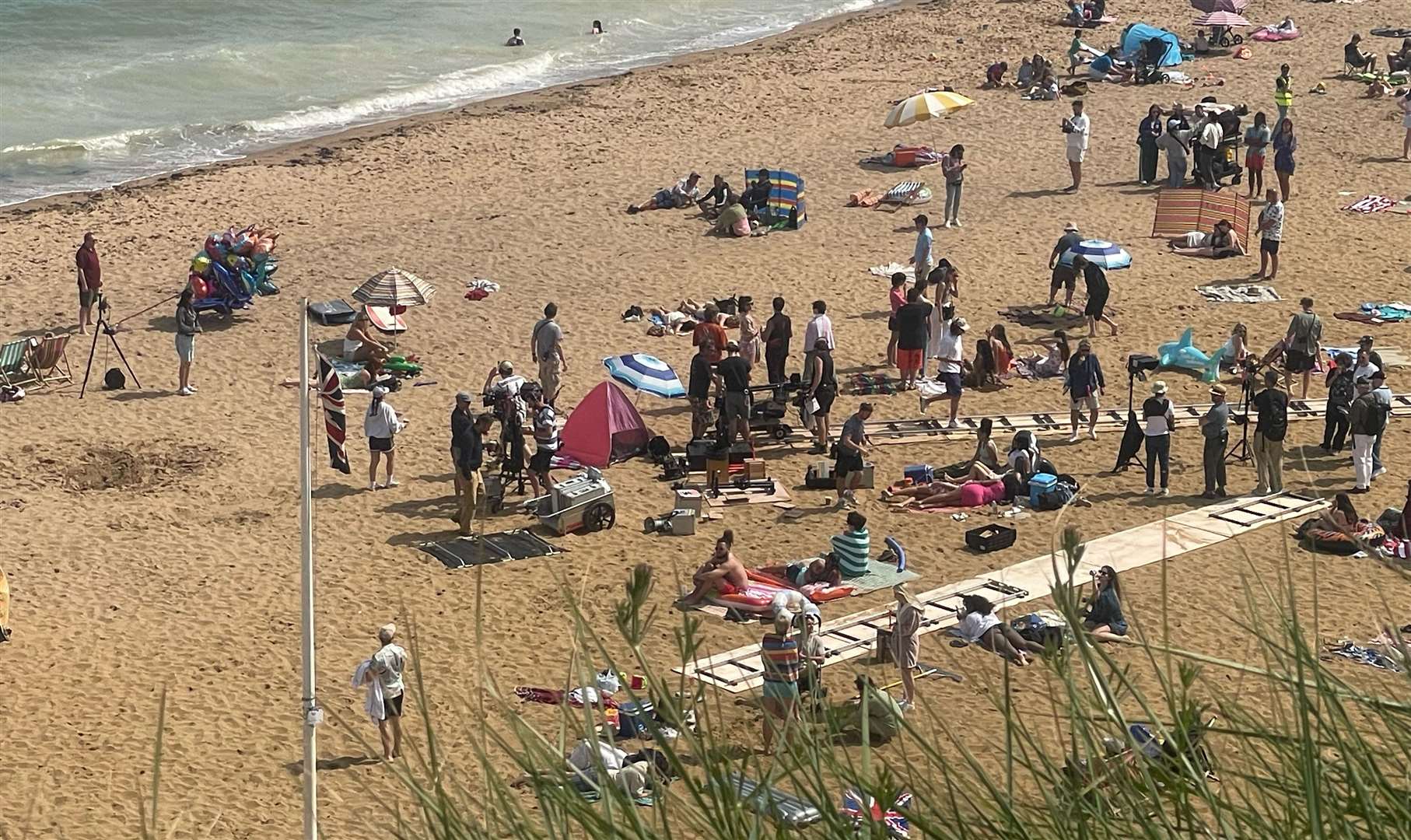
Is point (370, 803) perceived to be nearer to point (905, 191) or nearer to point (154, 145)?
point (905, 191)

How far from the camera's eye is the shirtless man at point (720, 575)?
14516 millimetres

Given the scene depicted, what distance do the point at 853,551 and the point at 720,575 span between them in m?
1.35

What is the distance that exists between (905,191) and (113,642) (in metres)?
16.1

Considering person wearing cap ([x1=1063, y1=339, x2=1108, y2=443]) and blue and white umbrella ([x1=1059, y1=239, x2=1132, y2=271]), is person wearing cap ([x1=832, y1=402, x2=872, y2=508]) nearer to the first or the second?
person wearing cap ([x1=1063, y1=339, x2=1108, y2=443])

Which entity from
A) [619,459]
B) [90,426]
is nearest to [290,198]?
[90,426]

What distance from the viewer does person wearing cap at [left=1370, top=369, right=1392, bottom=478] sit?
16688mm

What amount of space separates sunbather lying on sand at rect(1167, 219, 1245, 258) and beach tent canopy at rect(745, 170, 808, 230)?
202 inches

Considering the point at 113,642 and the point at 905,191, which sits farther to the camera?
the point at 905,191

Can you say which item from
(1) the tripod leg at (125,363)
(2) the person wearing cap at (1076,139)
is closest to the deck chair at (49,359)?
(1) the tripod leg at (125,363)

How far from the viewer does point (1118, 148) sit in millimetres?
30734

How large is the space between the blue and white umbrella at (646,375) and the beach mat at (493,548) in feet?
8.71

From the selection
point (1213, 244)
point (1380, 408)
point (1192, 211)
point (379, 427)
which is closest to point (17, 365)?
point (379, 427)

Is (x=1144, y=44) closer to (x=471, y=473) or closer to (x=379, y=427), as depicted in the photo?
(x=379, y=427)

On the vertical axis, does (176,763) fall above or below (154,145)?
below
